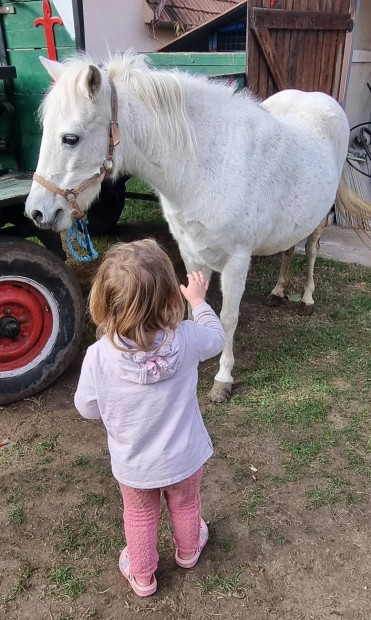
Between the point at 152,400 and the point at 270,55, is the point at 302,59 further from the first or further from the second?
the point at 152,400

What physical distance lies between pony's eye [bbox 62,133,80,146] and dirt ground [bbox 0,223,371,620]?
146cm

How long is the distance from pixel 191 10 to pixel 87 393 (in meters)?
11.4

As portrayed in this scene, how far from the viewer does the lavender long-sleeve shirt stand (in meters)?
1.55

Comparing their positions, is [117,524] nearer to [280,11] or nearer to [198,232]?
[198,232]

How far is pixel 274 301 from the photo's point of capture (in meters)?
4.22

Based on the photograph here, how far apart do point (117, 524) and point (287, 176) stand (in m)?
2.11

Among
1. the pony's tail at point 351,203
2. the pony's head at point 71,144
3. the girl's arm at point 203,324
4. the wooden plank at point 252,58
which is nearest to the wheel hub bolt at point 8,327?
the pony's head at point 71,144

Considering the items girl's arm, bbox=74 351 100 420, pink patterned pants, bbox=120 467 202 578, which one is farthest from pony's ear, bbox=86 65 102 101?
pink patterned pants, bbox=120 467 202 578

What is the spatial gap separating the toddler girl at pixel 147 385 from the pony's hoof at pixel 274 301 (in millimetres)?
2507

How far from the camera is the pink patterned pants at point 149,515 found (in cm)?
179

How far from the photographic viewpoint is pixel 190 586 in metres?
1.93

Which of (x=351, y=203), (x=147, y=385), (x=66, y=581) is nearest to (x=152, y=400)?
(x=147, y=385)

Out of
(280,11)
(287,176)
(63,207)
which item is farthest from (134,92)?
(280,11)

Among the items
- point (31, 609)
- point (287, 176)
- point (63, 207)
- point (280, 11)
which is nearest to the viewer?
point (31, 609)
